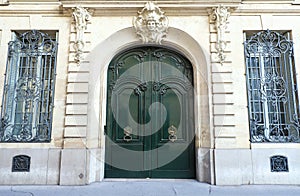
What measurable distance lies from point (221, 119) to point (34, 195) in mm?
3993

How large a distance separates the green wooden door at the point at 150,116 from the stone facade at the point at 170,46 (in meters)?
0.24

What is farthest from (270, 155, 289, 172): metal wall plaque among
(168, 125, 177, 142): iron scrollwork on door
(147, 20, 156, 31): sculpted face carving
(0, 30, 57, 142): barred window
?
(0, 30, 57, 142): barred window

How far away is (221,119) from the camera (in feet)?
16.8

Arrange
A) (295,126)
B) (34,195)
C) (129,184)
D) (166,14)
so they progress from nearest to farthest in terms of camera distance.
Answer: (34,195)
(129,184)
(295,126)
(166,14)

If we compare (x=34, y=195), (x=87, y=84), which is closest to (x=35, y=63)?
(x=87, y=84)

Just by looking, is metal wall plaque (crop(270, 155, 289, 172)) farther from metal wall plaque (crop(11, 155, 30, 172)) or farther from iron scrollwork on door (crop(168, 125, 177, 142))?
metal wall plaque (crop(11, 155, 30, 172))

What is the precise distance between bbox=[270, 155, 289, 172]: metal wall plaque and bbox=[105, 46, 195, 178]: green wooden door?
66.9 inches

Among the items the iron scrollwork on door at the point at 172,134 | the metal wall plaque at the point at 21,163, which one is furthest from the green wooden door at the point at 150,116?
the metal wall plaque at the point at 21,163

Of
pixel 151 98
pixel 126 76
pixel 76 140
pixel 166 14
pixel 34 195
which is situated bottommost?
pixel 34 195

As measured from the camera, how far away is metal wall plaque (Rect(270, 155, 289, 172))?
5016 millimetres

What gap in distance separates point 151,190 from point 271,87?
359 cm

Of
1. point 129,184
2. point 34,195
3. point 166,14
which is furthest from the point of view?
point 166,14

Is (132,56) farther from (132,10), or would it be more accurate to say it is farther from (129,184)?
(129,184)

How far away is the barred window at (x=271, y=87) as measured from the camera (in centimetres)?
528
